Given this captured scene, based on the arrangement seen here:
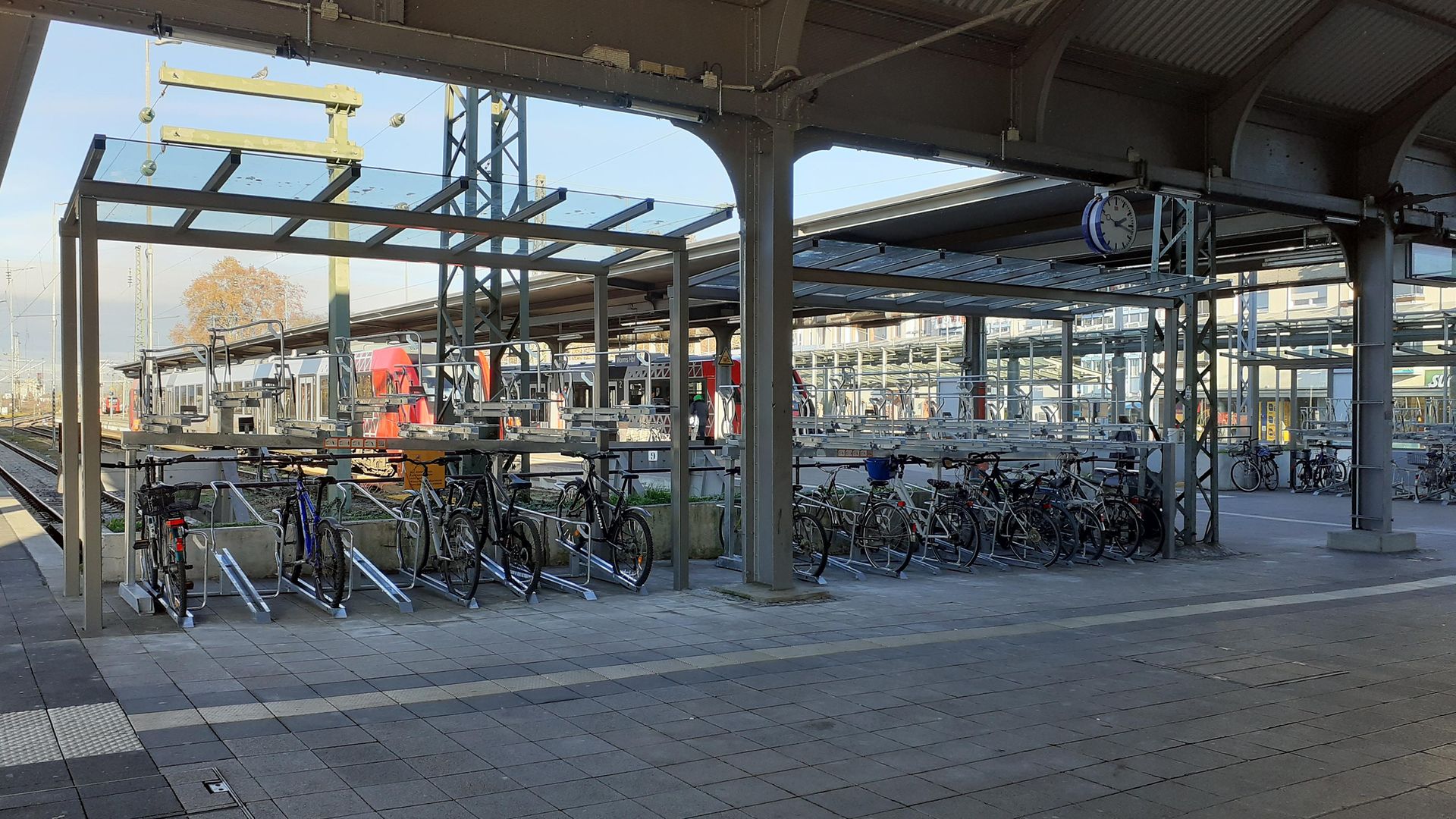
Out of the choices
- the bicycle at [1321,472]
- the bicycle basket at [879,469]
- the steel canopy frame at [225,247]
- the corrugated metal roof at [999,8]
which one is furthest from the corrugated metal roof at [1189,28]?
the bicycle at [1321,472]

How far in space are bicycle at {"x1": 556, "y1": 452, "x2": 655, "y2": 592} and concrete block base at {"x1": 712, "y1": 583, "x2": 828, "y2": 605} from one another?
753 millimetres

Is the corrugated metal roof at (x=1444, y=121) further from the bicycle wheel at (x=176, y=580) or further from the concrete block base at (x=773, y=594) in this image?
the bicycle wheel at (x=176, y=580)

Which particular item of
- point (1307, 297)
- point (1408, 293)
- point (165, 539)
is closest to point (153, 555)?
point (165, 539)

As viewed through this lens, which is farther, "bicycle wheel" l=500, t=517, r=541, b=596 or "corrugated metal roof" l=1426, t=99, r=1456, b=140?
"corrugated metal roof" l=1426, t=99, r=1456, b=140

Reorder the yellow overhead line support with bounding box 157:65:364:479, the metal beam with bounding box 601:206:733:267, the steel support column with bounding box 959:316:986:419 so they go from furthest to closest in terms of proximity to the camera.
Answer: the steel support column with bounding box 959:316:986:419 < the yellow overhead line support with bounding box 157:65:364:479 < the metal beam with bounding box 601:206:733:267

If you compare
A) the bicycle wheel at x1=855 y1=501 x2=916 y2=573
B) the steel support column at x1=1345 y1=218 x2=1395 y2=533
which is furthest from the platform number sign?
the steel support column at x1=1345 y1=218 x2=1395 y2=533

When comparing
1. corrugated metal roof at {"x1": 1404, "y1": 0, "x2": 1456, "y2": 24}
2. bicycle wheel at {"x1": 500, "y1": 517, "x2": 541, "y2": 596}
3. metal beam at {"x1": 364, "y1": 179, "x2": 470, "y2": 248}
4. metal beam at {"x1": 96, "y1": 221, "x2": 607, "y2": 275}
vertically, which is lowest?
bicycle wheel at {"x1": 500, "y1": 517, "x2": 541, "y2": 596}

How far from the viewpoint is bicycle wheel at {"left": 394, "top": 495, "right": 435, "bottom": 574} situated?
9.06 m

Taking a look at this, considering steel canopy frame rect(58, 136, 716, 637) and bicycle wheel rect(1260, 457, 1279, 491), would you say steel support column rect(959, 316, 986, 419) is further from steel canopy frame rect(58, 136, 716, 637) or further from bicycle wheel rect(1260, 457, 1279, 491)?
steel canopy frame rect(58, 136, 716, 637)

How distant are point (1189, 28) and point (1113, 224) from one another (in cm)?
199

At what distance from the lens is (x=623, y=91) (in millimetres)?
8211

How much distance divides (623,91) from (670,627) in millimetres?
3971

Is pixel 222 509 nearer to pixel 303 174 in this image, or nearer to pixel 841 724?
pixel 303 174

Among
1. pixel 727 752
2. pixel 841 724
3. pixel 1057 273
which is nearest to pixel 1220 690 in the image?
pixel 841 724
